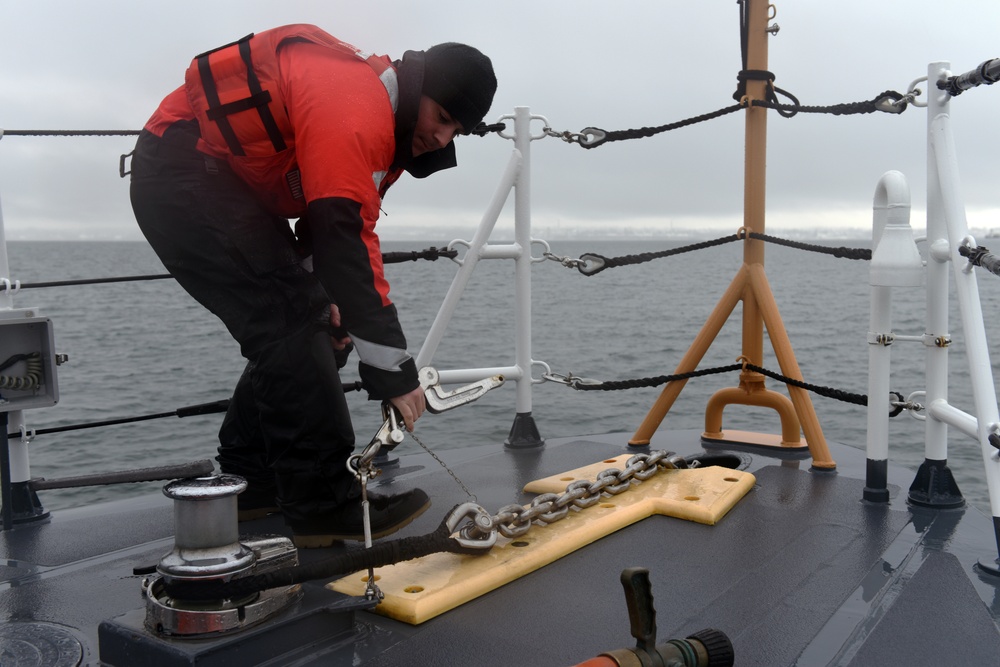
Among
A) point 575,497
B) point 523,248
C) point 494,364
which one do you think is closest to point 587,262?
point 523,248

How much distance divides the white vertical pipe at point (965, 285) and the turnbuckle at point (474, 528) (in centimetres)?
121

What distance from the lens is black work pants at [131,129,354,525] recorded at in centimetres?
236

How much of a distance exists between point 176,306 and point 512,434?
97.0 feet

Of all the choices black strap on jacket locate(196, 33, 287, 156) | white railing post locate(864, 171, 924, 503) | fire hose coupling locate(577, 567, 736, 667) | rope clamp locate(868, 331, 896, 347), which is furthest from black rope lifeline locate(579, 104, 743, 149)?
fire hose coupling locate(577, 567, 736, 667)

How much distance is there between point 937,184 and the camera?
2.61 meters

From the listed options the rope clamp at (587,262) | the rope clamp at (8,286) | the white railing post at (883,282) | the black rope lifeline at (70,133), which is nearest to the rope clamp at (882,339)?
the white railing post at (883,282)

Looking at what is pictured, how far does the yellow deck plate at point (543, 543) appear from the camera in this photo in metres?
1.95

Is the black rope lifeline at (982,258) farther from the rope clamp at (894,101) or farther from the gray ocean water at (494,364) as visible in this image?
the gray ocean water at (494,364)

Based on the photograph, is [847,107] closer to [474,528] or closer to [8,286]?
[474,528]

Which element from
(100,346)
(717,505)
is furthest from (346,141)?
(100,346)

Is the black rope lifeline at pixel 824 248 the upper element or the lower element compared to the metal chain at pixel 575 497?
upper

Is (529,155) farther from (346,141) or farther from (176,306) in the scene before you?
(176,306)

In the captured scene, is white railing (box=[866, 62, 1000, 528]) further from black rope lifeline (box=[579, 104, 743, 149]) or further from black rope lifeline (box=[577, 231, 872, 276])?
black rope lifeline (box=[579, 104, 743, 149])

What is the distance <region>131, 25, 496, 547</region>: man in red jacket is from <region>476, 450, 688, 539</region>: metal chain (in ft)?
1.25
